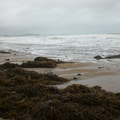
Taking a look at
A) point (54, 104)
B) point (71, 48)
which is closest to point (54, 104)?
point (54, 104)

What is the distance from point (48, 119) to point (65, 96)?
0.84m

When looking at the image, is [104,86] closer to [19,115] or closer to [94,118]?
[94,118]

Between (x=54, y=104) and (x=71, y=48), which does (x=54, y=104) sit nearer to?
(x=54, y=104)

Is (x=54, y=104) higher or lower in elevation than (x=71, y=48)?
higher

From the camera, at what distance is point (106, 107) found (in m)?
4.02

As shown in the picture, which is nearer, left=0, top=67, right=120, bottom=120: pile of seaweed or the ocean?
left=0, top=67, right=120, bottom=120: pile of seaweed

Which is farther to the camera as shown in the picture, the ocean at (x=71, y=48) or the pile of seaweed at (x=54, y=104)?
the ocean at (x=71, y=48)

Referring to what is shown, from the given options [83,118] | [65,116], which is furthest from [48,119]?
[83,118]

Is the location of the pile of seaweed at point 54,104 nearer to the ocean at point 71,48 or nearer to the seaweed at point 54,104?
the seaweed at point 54,104

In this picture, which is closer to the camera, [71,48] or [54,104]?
[54,104]

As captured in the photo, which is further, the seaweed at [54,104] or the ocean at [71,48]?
the ocean at [71,48]

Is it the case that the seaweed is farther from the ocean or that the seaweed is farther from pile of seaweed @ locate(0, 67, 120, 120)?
the ocean

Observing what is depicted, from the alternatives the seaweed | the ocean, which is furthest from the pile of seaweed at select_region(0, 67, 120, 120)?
the ocean

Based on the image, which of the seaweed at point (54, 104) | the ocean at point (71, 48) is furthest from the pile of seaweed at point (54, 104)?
the ocean at point (71, 48)
